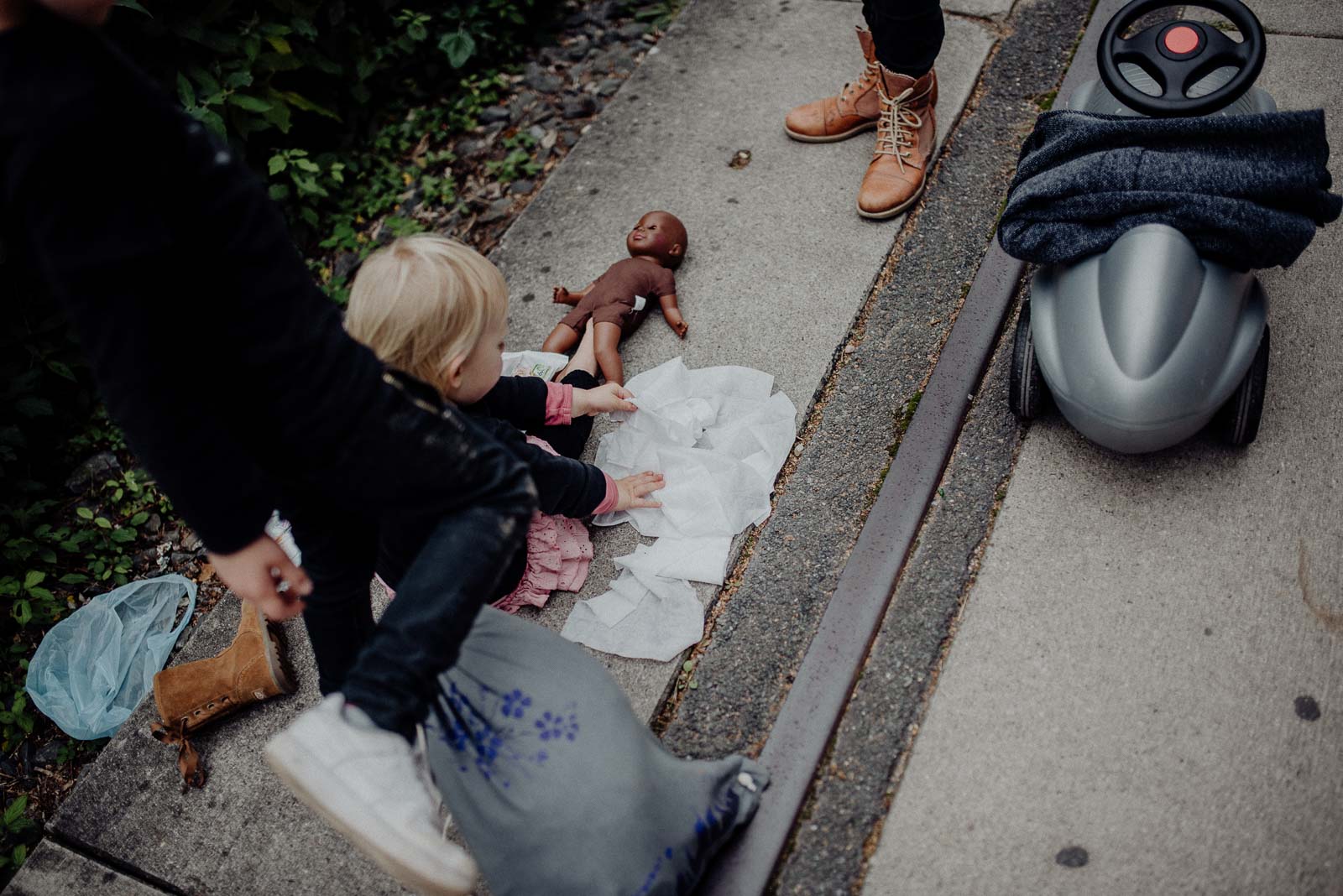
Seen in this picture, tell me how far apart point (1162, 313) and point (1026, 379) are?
416mm

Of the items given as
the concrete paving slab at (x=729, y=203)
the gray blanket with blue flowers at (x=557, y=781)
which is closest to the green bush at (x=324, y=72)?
the concrete paving slab at (x=729, y=203)

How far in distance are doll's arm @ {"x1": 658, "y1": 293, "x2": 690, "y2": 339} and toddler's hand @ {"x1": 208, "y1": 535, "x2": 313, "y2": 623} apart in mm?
1551

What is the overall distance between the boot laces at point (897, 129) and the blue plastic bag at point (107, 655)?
2725mm

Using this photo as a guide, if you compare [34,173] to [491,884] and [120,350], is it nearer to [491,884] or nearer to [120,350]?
[120,350]

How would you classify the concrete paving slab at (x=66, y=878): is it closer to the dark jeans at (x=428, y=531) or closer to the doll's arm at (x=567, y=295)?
the dark jeans at (x=428, y=531)

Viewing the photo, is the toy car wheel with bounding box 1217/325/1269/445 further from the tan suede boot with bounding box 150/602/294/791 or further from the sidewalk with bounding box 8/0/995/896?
the tan suede boot with bounding box 150/602/294/791

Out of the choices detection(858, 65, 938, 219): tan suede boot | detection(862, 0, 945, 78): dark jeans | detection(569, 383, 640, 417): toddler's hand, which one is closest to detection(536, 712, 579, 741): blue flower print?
detection(569, 383, 640, 417): toddler's hand

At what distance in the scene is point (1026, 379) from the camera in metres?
2.36

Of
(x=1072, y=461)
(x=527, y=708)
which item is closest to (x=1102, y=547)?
(x=1072, y=461)

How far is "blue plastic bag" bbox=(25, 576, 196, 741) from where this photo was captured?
8.29 ft

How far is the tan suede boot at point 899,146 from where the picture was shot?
120 inches

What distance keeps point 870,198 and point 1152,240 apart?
114cm

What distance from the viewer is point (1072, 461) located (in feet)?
7.78

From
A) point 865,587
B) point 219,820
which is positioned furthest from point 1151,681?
point 219,820
